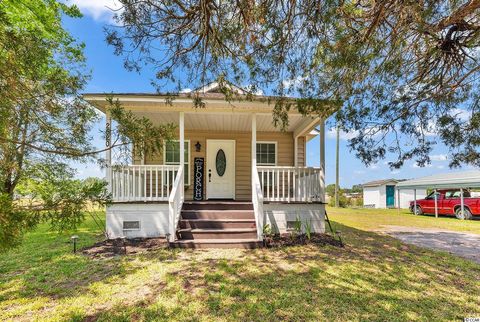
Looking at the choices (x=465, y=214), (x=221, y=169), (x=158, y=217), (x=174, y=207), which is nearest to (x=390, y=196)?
(x=465, y=214)

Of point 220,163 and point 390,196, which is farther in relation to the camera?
point 390,196

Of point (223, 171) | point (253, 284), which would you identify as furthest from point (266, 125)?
point (253, 284)

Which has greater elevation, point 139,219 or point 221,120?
point 221,120

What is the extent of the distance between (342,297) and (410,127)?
11.9 ft

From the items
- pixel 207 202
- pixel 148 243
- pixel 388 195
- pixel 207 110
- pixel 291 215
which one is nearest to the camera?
pixel 148 243

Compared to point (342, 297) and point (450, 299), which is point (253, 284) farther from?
point (450, 299)

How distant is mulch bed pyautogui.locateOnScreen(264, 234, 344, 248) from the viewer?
19.1ft

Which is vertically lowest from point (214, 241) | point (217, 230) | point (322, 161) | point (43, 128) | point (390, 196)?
point (390, 196)

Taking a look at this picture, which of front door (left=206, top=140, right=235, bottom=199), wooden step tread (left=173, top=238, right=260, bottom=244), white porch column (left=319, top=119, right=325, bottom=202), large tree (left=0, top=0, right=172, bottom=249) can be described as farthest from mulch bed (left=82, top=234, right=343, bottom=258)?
front door (left=206, top=140, right=235, bottom=199)

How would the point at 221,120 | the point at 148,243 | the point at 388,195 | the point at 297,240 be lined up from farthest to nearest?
the point at 388,195 → the point at 221,120 → the point at 297,240 → the point at 148,243

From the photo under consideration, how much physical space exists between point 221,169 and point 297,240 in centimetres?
402

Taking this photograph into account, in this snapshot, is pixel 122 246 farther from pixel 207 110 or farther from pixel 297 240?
pixel 297 240

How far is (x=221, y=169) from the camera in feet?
30.2

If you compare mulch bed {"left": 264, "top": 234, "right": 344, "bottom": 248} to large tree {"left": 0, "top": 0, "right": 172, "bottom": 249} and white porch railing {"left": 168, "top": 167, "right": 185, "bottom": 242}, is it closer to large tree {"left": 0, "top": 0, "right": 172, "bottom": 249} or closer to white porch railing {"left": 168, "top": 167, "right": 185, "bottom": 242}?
white porch railing {"left": 168, "top": 167, "right": 185, "bottom": 242}
